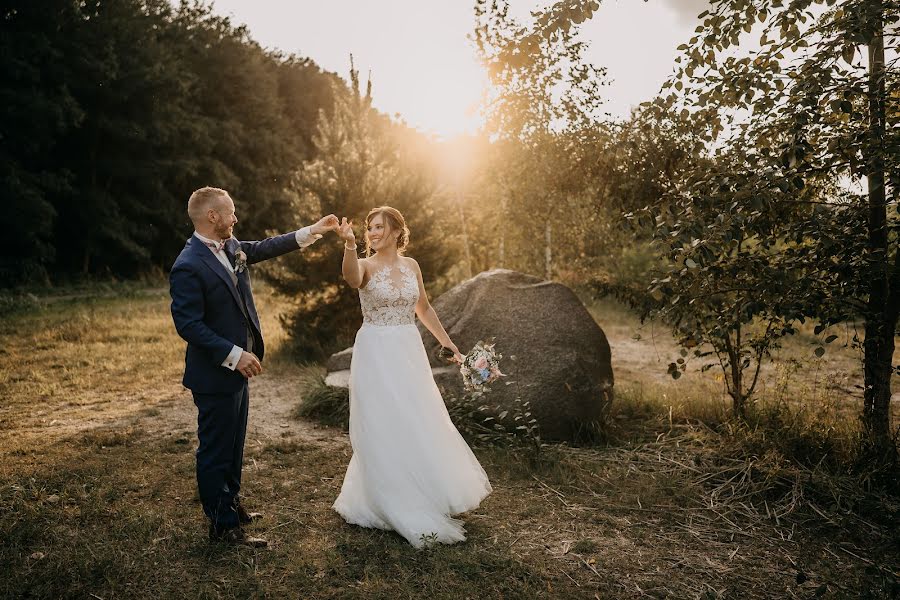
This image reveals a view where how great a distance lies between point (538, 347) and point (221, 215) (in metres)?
3.56

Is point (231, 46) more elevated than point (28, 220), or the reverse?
point (231, 46)

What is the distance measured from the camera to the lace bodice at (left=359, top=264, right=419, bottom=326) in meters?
4.41

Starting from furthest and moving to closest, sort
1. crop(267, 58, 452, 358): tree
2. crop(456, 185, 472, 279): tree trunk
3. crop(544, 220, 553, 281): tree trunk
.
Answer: crop(456, 185, 472, 279): tree trunk, crop(544, 220, 553, 281): tree trunk, crop(267, 58, 452, 358): tree

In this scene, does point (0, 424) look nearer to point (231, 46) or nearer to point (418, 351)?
point (418, 351)

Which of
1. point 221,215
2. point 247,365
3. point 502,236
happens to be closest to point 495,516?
point 247,365

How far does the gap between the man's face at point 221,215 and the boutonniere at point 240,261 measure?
0.14 m

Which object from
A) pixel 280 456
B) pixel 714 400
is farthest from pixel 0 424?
pixel 714 400

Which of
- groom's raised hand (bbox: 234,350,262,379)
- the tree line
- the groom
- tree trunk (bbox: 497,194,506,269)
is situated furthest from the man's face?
the tree line

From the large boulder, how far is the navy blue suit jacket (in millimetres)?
2772

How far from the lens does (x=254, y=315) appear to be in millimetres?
4227

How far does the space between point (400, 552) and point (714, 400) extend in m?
4.33

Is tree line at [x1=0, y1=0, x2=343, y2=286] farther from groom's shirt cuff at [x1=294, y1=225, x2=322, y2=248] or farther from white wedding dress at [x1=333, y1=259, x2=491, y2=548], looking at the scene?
white wedding dress at [x1=333, y1=259, x2=491, y2=548]

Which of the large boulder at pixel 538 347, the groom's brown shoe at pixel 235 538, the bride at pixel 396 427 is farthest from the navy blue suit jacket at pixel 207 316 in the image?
the large boulder at pixel 538 347

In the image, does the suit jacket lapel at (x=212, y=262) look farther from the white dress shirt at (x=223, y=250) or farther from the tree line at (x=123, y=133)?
the tree line at (x=123, y=133)
